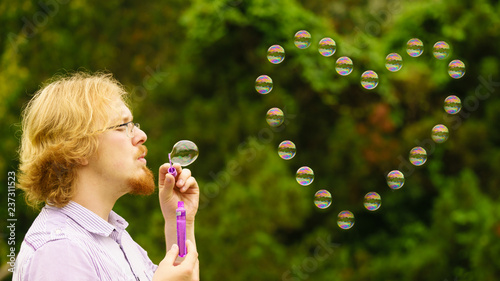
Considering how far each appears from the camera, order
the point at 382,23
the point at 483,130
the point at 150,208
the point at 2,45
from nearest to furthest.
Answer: the point at 2,45 < the point at 150,208 < the point at 483,130 < the point at 382,23

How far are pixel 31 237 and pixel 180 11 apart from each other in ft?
19.4

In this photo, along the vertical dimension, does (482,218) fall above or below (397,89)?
below

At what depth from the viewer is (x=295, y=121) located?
723 centimetres

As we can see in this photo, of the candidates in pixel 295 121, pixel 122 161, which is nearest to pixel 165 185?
pixel 122 161

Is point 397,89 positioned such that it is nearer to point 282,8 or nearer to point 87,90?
point 282,8

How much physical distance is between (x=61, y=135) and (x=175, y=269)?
1.63 ft

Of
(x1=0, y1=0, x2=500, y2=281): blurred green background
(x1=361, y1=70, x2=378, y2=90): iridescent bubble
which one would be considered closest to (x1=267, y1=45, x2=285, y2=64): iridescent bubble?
(x1=361, y1=70, x2=378, y2=90): iridescent bubble

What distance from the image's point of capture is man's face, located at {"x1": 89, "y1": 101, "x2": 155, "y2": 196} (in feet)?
5.90

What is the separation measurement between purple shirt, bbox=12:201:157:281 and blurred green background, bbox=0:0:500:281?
13.4 feet

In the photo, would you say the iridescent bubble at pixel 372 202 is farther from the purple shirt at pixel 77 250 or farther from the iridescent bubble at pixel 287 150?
the purple shirt at pixel 77 250

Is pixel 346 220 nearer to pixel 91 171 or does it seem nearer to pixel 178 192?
pixel 178 192

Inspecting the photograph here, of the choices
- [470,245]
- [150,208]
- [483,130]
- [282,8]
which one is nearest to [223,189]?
[150,208]

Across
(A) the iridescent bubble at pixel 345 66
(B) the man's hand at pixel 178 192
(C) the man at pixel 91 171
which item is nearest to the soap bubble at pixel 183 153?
(B) the man's hand at pixel 178 192

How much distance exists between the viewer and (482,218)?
6215 mm
